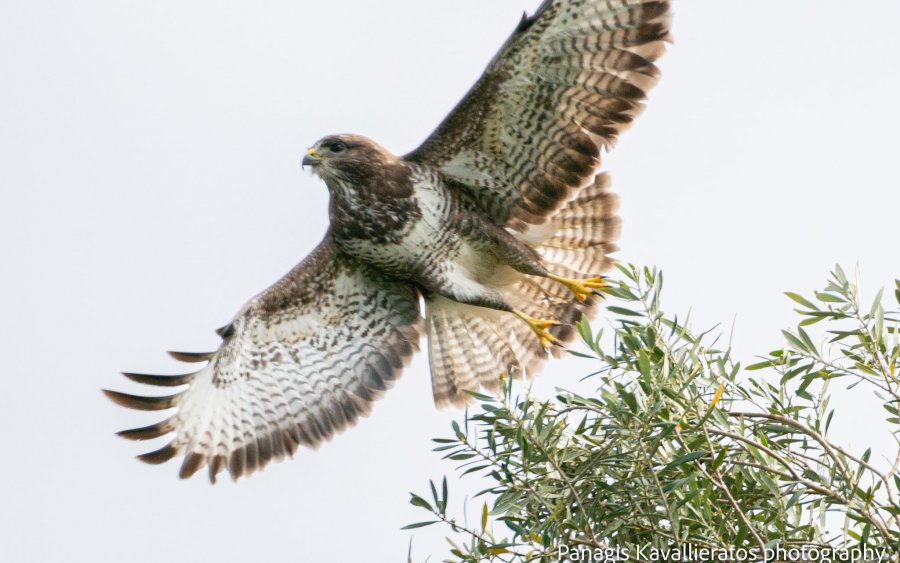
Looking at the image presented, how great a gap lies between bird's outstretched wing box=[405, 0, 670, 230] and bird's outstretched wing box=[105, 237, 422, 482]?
3.99 ft

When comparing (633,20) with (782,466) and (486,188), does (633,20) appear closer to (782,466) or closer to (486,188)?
(486,188)

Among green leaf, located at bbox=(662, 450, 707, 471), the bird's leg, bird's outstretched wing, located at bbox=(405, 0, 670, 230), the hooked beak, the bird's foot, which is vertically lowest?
green leaf, located at bbox=(662, 450, 707, 471)

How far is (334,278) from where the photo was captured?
344 inches

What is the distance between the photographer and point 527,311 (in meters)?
8.83

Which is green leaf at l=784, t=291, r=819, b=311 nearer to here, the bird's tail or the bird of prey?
the bird of prey

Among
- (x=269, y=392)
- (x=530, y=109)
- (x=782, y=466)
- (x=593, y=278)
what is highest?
(x=530, y=109)

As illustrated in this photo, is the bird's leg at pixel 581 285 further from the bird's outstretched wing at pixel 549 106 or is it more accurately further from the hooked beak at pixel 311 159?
the hooked beak at pixel 311 159

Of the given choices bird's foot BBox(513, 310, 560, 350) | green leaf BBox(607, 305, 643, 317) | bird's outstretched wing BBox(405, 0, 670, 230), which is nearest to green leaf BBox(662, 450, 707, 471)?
green leaf BBox(607, 305, 643, 317)

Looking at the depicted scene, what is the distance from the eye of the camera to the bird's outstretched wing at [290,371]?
8734 millimetres

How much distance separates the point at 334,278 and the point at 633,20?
2.93 meters


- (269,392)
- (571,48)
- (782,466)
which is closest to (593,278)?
(571,48)

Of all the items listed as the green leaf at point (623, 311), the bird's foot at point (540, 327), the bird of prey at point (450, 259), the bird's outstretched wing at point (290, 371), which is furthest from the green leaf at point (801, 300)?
the bird's outstretched wing at point (290, 371)

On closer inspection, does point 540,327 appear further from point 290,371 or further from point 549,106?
point 290,371

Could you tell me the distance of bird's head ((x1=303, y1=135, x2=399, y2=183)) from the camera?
26.1ft
